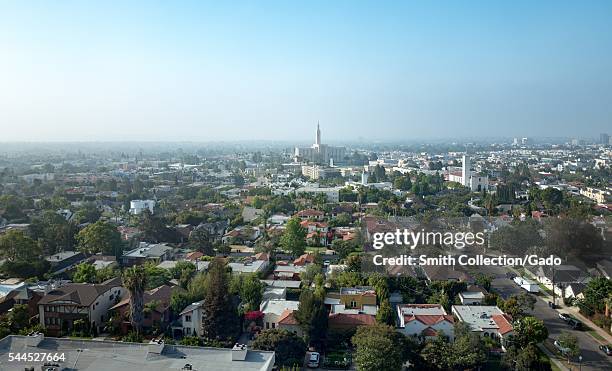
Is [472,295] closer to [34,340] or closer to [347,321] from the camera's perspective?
[347,321]

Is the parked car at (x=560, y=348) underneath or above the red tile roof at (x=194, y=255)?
underneath

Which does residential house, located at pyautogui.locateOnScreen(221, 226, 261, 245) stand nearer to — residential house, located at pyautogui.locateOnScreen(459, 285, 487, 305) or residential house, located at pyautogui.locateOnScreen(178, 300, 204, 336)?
residential house, located at pyautogui.locateOnScreen(178, 300, 204, 336)

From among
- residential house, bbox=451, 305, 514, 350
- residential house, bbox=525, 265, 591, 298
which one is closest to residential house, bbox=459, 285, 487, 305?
residential house, bbox=451, 305, 514, 350

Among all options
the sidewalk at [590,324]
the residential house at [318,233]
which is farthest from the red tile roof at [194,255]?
the sidewalk at [590,324]

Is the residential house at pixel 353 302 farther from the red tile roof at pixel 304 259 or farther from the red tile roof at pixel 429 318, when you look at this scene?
the red tile roof at pixel 304 259

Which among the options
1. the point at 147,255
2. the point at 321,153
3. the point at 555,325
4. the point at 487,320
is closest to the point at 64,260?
the point at 147,255
